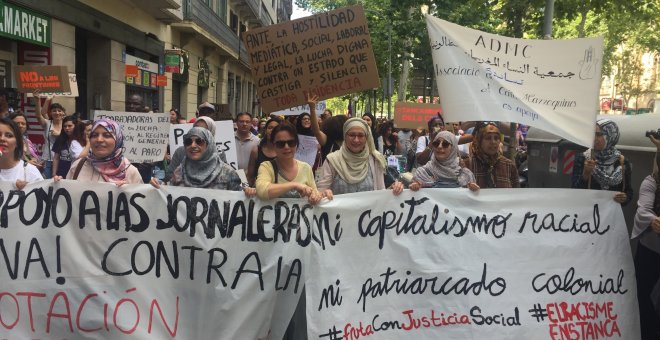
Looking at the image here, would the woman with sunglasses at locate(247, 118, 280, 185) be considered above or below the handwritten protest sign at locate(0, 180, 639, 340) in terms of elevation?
above

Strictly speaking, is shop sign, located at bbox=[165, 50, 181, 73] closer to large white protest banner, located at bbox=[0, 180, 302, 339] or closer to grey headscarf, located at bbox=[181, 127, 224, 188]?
grey headscarf, located at bbox=[181, 127, 224, 188]

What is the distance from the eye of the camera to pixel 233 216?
3.80 metres

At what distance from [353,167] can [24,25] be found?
27.9 ft

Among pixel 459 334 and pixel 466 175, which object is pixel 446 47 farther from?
pixel 459 334

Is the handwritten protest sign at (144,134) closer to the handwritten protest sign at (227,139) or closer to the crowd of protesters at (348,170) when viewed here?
the handwritten protest sign at (227,139)

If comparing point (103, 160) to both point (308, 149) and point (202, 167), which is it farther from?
point (308, 149)

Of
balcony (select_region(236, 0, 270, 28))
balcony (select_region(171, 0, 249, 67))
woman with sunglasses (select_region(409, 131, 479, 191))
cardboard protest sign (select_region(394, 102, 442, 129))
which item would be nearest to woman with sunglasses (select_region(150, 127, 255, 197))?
woman with sunglasses (select_region(409, 131, 479, 191))

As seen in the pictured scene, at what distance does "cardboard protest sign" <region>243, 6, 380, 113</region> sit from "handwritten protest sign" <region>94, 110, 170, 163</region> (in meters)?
1.52

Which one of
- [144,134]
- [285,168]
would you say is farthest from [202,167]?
[144,134]

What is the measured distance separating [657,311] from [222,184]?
9.09 ft

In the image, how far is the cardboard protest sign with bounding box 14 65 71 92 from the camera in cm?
918

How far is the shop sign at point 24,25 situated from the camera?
998 centimetres

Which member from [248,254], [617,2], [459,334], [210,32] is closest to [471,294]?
[459,334]

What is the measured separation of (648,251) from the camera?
13.7ft
